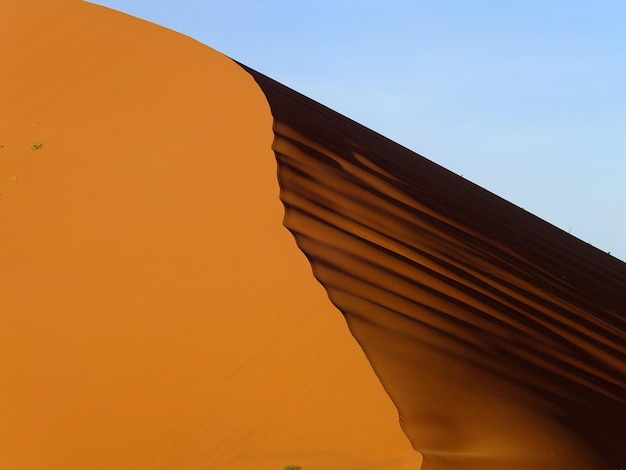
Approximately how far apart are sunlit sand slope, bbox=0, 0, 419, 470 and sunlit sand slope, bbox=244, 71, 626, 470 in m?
0.19

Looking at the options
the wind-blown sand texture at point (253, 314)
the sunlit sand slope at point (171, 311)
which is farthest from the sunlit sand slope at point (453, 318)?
the sunlit sand slope at point (171, 311)

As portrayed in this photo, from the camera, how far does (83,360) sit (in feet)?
19.7

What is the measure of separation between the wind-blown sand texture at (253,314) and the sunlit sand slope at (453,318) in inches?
0.8

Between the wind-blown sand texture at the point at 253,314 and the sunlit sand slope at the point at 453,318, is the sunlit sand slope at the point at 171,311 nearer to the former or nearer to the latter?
the wind-blown sand texture at the point at 253,314

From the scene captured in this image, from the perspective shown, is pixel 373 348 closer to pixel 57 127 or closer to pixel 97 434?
pixel 97 434

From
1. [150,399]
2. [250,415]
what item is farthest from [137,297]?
[250,415]

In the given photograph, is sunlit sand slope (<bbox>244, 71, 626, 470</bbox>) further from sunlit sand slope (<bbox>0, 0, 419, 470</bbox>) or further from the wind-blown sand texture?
sunlit sand slope (<bbox>0, 0, 419, 470</bbox>)

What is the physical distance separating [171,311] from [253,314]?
570mm

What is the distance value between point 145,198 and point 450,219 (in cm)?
384

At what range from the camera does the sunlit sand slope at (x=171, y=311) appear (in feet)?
16.6

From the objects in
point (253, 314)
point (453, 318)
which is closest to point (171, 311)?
point (253, 314)

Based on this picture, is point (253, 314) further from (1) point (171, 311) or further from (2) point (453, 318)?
(2) point (453, 318)

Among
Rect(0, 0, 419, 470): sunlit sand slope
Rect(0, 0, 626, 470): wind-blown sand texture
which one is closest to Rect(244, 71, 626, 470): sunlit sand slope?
Rect(0, 0, 626, 470): wind-blown sand texture

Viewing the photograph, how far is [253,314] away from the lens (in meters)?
A: 5.78
